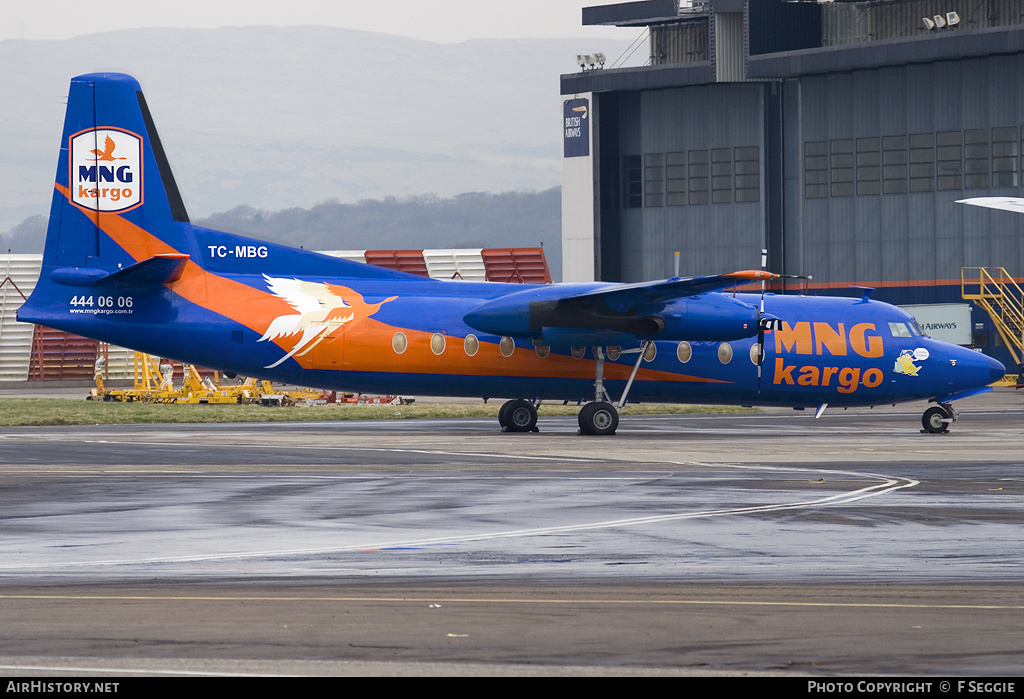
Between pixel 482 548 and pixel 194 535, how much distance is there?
314 cm

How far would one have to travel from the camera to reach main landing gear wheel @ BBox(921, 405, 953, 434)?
3145 cm

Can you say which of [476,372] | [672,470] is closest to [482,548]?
[672,470]

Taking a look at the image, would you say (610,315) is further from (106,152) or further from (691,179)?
(691,179)

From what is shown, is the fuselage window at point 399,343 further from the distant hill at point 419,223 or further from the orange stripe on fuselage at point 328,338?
the distant hill at point 419,223

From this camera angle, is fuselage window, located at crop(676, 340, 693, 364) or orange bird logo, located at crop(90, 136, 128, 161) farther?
fuselage window, located at crop(676, 340, 693, 364)

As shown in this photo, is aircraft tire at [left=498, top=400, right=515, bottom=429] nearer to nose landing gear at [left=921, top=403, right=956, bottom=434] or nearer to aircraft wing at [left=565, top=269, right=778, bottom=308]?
aircraft wing at [left=565, top=269, right=778, bottom=308]

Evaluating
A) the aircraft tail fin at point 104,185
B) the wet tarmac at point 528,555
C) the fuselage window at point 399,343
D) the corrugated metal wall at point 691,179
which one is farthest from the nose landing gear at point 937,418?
the corrugated metal wall at point 691,179

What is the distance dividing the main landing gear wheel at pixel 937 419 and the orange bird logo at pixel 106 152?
66.7 ft

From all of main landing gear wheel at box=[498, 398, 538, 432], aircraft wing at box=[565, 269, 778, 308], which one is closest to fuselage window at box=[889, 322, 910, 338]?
aircraft wing at box=[565, 269, 778, 308]

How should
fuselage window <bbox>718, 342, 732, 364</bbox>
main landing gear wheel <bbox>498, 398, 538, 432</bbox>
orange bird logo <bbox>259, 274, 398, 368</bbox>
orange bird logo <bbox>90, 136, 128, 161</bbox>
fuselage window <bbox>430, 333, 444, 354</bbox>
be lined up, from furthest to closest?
1. main landing gear wheel <bbox>498, 398, 538, 432</bbox>
2. fuselage window <bbox>718, 342, 732, 364</bbox>
3. fuselage window <bbox>430, 333, 444, 354</bbox>
4. orange bird logo <bbox>259, 274, 398, 368</bbox>
5. orange bird logo <bbox>90, 136, 128, 161</bbox>

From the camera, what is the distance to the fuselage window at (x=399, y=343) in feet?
96.8

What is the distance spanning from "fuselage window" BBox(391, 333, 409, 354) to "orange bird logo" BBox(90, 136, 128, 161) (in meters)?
7.55

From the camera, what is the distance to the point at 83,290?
28.7 metres

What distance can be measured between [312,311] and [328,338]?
74cm
